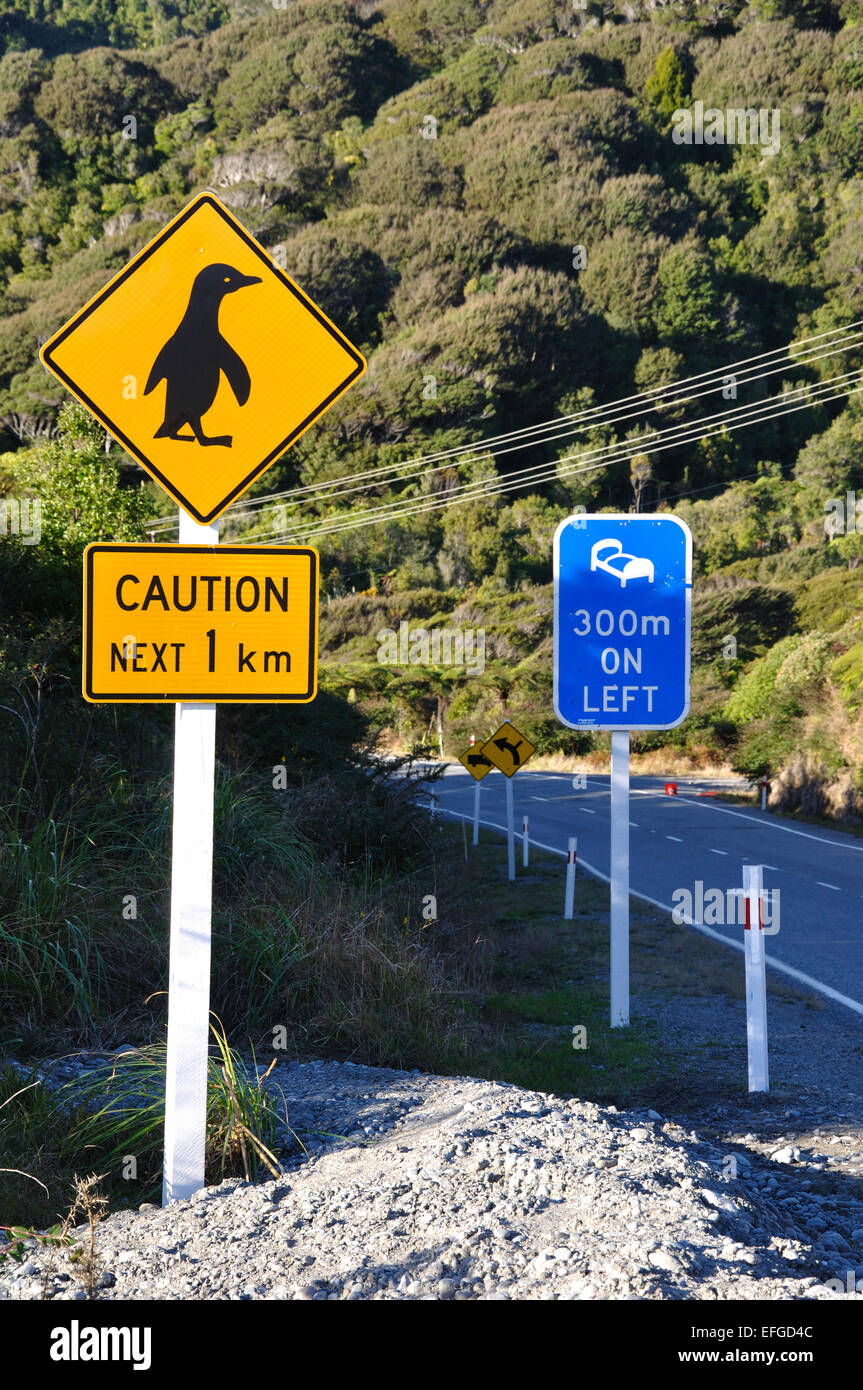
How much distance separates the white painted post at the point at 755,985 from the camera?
640 cm

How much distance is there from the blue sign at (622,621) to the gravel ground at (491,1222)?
371cm

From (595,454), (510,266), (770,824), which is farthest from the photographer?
(510,266)

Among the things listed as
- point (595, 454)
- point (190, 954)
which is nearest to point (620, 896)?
point (190, 954)

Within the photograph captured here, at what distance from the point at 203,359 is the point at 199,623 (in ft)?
2.88

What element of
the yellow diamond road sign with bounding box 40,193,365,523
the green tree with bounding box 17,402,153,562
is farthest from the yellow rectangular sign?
the green tree with bounding box 17,402,153,562

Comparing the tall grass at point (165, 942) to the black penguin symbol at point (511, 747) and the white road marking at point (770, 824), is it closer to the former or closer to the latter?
the black penguin symbol at point (511, 747)

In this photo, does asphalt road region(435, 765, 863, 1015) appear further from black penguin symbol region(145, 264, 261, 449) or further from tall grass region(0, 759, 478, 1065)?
black penguin symbol region(145, 264, 261, 449)

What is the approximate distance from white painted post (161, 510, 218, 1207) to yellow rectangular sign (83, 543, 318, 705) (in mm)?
106

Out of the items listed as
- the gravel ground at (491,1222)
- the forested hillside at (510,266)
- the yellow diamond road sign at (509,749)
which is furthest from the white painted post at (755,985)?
the forested hillside at (510,266)

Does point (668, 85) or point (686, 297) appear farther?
point (668, 85)

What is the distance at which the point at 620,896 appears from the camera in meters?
8.23

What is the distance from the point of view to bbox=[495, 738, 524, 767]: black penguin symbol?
1688cm

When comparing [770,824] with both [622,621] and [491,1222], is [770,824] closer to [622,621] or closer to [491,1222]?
[622,621]

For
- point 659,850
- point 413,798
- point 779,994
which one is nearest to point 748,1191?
Result: point 779,994
